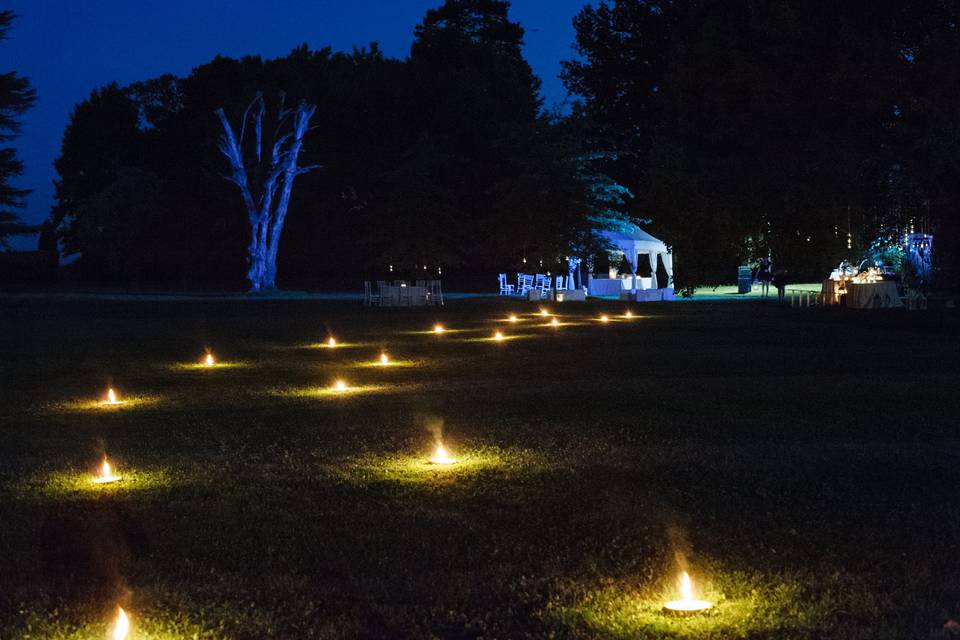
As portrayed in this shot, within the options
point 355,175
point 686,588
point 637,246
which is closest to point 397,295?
point 637,246

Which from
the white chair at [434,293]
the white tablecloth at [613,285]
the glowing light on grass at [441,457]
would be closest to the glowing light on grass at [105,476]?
the glowing light on grass at [441,457]

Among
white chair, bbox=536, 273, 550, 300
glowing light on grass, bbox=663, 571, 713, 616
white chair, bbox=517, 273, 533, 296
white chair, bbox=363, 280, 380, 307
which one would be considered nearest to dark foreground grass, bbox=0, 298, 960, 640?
glowing light on grass, bbox=663, 571, 713, 616

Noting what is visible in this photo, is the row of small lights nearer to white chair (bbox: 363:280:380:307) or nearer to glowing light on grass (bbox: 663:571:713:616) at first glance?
glowing light on grass (bbox: 663:571:713:616)

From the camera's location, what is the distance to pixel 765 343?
22000 mm

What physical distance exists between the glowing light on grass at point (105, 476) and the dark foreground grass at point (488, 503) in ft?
0.32

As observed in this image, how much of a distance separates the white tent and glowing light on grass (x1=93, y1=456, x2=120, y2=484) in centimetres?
4448

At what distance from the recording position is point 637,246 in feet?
175

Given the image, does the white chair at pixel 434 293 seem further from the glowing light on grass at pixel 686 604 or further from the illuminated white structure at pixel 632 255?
the glowing light on grass at pixel 686 604

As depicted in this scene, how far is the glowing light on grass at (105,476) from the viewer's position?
28.2 feet

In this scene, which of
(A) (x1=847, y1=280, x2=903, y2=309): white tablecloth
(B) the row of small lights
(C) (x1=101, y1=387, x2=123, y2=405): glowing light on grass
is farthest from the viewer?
(A) (x1=847, y1=280, x2=903, y2=309): white tablecloth

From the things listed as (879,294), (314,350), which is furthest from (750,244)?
(314,350)

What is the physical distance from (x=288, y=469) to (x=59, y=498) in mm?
1763

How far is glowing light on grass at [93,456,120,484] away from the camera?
859cm

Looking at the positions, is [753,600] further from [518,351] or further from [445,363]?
[518,351]
